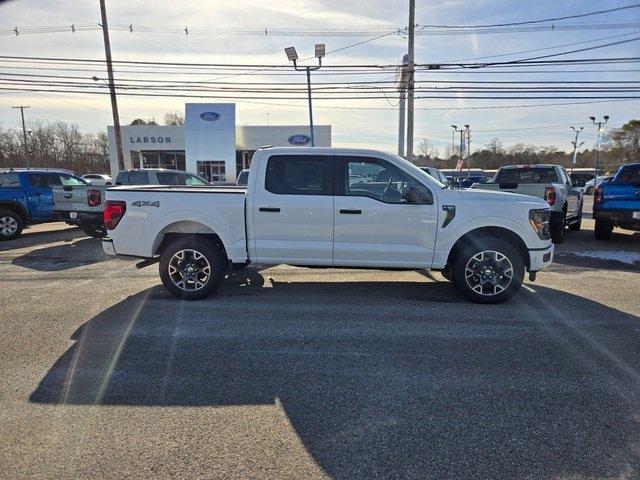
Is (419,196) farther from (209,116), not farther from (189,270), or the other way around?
(209,116)

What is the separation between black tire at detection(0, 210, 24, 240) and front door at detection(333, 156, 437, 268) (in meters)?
10.3

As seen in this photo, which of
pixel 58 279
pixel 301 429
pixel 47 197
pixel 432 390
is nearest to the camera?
pixel 301 429

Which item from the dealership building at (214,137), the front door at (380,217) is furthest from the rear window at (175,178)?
the dealership building at (214,137)

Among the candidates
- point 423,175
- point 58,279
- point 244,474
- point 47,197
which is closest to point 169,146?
point 47,197

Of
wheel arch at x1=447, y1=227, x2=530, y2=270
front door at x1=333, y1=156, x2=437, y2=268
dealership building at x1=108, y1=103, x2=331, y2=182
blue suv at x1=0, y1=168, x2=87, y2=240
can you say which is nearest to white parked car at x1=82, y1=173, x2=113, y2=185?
blue suv at x1=0, y1=168, x2=87, y2=240

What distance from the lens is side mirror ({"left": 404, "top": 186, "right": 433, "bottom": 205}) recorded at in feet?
17.9

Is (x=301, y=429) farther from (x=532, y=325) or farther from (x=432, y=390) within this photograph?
(x=532, y=325)

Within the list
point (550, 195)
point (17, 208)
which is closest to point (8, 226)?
point (17, 208)

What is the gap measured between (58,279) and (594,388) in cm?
769

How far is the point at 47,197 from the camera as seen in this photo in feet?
39.5

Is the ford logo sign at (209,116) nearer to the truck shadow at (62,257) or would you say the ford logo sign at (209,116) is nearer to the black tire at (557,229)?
the truck shadow at (62,257)

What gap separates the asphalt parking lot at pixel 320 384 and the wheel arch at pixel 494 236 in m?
0.70

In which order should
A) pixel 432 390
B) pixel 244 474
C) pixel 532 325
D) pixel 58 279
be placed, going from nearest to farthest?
1. pixel 244 474
2. pixel 432 390
3. pixel 532 325
4. pixel 58 279

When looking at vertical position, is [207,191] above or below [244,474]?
above
